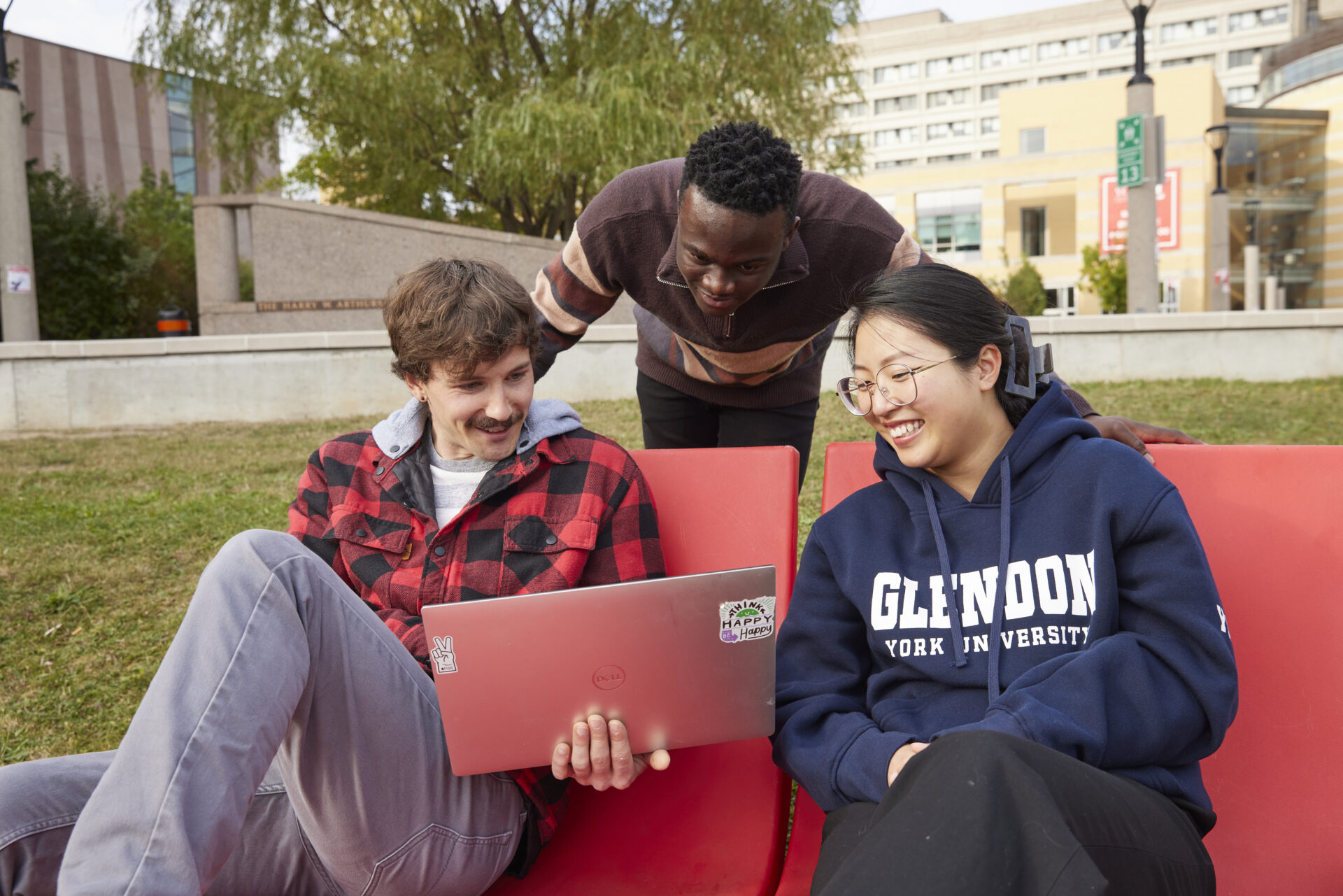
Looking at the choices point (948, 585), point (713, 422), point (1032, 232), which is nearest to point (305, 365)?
point (713, 422)

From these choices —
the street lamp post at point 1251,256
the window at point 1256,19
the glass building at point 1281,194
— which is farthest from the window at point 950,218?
the window at point 1256,19

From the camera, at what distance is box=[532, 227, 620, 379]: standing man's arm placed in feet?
9.13

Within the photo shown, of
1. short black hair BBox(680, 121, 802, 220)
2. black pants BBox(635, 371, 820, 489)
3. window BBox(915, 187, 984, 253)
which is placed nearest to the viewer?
short black hair BBox(680, 121, 802, 220)

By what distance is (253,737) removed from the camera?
152 centimetres

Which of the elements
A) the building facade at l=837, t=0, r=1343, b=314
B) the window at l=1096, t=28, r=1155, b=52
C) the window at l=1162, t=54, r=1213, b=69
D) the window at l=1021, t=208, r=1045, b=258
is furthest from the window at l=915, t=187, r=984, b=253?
the window at l=1162, t=54, r=1213, b=69

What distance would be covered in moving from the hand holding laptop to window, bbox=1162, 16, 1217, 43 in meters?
75.4

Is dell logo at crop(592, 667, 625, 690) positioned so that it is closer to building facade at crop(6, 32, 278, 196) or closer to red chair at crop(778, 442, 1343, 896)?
red chair at crop(778, 442, 1343, 896)

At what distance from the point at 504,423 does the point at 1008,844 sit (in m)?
1.30

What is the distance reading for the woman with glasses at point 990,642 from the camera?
1335 mm

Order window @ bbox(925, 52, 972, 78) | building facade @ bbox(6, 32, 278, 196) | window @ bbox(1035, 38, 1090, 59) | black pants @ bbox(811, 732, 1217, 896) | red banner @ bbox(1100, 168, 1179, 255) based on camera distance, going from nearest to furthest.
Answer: black pants @ bbox(811, 732, 1217, 896) < red banner @ bbox(1100, 168, 1179, 255) < building facade @ bbox(6, 32, 278, 196) < window @ bbox(1035, 38, 1090, 59) < window @ bbox(925, 52, 972, 78)

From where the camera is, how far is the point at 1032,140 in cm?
4866

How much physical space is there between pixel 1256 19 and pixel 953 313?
7470cm

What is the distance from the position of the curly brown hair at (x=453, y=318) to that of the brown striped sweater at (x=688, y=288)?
1.11 feet

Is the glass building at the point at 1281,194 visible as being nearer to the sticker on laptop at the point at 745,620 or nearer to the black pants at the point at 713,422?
the black pants at the point at 713,422
